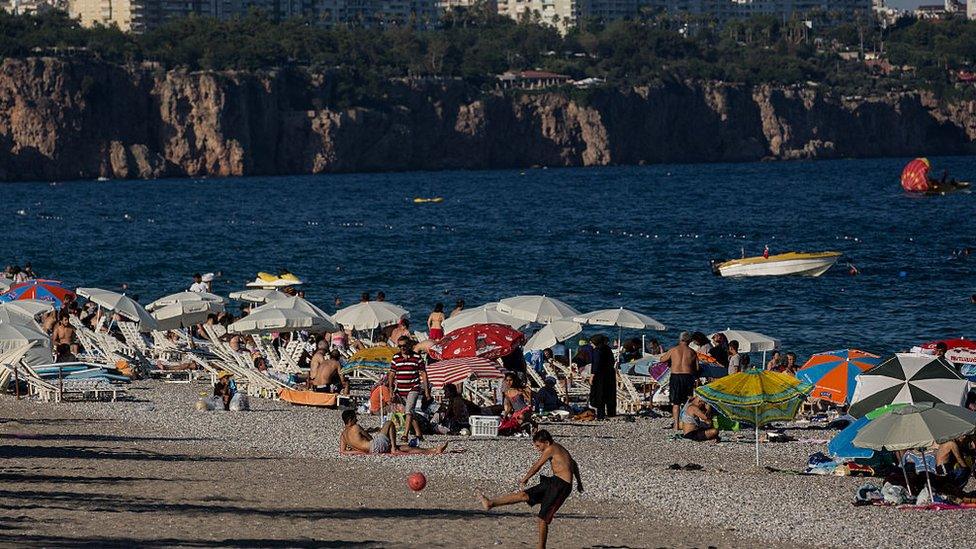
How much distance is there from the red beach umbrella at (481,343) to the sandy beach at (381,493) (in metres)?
1.49

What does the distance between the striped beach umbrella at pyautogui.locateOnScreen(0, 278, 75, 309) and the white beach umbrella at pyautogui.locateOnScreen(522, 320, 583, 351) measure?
10.9 metres

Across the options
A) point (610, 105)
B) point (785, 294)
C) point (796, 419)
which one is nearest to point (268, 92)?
point (610, 105)

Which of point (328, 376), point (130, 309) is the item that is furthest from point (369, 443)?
point (130, 309)

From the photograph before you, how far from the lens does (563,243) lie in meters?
64.1

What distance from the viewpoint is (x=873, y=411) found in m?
16.0

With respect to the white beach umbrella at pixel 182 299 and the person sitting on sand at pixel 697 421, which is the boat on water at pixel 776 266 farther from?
the person sitting on sand at pixel 697 421

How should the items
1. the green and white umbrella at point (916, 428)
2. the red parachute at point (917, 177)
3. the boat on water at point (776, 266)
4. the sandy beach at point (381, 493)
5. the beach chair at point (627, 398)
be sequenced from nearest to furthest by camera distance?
the sandy beach at point (381, 493)
the green and white umbrella at point (916, 428)
the beach chair at point (627, 398)
the boat on water at point (776, 266)
the red parachute at point (917, 177)

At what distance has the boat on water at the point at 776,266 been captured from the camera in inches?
1769

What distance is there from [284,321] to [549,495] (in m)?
13.2

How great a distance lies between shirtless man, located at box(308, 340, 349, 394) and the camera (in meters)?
22.2

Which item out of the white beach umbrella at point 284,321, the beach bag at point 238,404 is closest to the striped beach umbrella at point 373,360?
the beach bag at point 238,404

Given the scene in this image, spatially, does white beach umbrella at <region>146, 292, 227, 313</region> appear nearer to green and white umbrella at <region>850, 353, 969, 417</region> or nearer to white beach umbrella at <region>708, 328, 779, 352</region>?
white beach umbrella at <region>708, 328, 779, 352</region>

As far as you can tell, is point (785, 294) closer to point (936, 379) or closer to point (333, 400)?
point (333, 400)

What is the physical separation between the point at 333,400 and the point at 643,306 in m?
19.4
